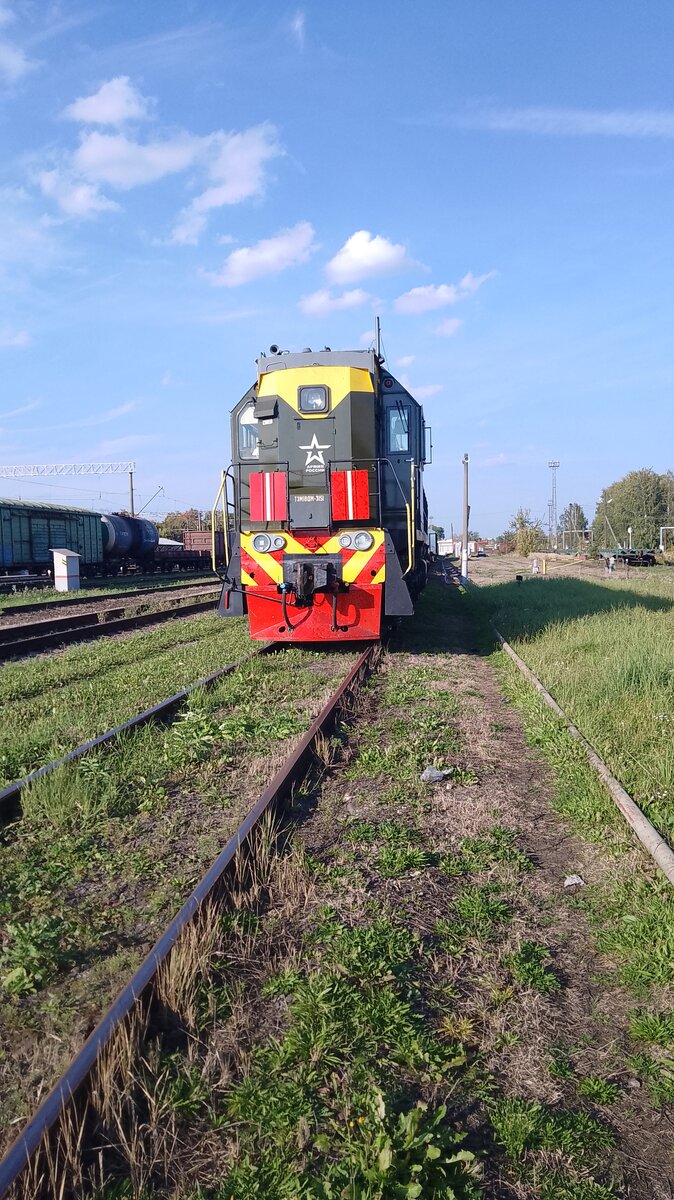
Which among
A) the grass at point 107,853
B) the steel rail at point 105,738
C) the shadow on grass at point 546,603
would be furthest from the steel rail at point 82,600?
the grass at point 107,853

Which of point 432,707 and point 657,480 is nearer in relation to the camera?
point 432,707

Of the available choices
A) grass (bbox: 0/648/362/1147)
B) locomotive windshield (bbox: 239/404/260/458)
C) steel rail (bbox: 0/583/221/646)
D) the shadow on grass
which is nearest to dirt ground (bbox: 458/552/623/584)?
the shadow on grass

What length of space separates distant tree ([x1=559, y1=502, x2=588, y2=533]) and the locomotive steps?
127m

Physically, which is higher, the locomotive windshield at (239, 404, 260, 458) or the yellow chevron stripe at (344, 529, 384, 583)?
the locomotive windshield at (239, 404, 260, 458)

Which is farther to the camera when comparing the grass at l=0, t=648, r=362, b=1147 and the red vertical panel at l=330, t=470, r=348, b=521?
the red vertical panel at l=330, t=470, r=348, b=521

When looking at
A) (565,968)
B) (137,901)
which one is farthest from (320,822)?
(565,968)

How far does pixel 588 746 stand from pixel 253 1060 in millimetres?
3847

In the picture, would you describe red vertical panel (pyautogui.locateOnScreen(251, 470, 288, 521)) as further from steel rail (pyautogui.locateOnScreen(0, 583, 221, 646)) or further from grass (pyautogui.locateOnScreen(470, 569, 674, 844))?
steel rail (pyautogui.locateOnScreen(0, 583, 221, 646))

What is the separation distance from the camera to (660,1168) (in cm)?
209

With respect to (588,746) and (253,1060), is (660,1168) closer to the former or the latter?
(253,1060)

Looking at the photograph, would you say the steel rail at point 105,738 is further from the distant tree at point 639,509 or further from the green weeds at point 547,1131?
the distant tree at point 639,509

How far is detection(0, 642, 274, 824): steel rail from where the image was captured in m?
4.47

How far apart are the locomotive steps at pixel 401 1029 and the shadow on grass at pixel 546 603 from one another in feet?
28.6

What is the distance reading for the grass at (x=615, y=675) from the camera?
5012 mm
